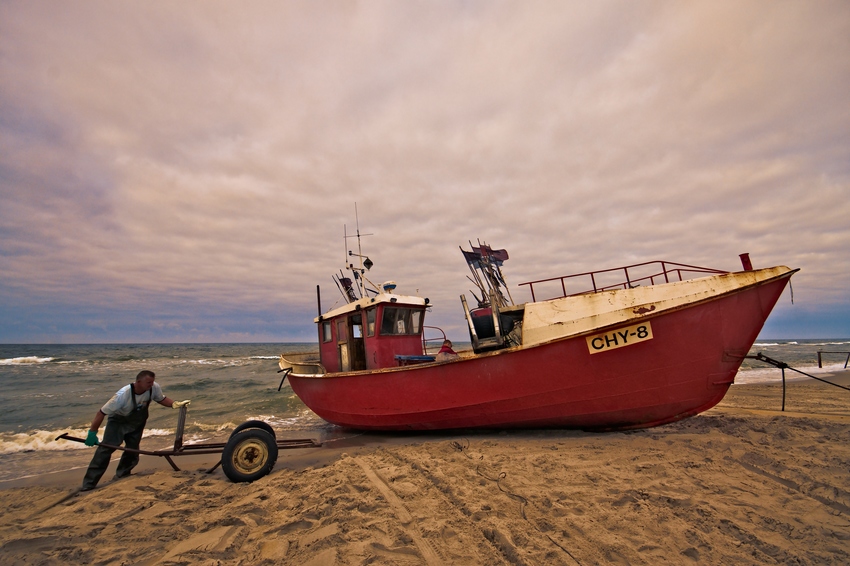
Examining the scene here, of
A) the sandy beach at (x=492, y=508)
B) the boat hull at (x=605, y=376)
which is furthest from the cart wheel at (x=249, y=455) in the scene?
the boat hull at (x=605, y=376)

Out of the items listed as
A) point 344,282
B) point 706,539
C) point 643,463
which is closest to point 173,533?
point 706,539

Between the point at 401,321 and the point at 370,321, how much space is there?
0.76 meters

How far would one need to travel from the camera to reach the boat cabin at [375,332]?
28.6 feet

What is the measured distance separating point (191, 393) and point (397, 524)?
57.3ft

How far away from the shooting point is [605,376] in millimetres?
5914

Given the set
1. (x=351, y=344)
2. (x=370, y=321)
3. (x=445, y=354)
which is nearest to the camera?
(x=445, y=354)

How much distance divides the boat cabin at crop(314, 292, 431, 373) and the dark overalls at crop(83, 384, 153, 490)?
433 cm

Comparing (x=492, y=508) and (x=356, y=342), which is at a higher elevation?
(x=356, y=342)

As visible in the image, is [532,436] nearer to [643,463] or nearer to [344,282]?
[643,463]

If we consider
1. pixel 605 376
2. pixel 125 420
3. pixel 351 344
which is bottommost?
pixel 605 376

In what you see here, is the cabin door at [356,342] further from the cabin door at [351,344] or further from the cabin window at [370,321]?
the cabin window at [370,321]

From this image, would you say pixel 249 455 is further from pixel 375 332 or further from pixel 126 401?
pixel 375 332

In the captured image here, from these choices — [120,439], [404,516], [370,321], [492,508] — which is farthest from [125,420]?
[492,508]

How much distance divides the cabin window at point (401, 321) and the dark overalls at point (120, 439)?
4.59m
